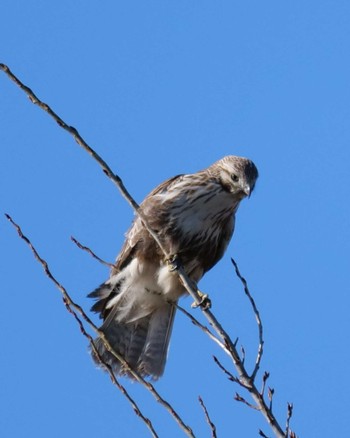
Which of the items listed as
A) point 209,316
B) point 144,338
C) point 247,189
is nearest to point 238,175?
point 247,189

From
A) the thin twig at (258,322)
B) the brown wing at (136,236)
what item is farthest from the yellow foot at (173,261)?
the thin twig at (258,322)

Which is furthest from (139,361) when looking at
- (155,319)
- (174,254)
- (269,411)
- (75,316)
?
(269,411)

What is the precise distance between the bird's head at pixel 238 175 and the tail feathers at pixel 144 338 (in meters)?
1.08

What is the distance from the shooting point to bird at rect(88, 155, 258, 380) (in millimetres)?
6402

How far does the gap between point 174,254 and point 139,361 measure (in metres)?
0.93

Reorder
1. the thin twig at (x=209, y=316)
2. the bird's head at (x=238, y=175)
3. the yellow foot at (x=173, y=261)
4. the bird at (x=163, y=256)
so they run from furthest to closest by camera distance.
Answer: the bird's head at (x=238, y=175), the bird at (x=163, y=256), the yellow foot at (x=173, y=261), the thin twig at (x=209, y=316)

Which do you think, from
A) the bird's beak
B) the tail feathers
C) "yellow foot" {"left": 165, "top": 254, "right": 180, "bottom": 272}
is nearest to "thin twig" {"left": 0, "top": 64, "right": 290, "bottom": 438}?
"yellow foot" {"left": 165, "top": 254, "right": 180, "bottom": 272}

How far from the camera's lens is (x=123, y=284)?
264 inches

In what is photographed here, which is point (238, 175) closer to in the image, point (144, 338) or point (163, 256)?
point (163, 256)

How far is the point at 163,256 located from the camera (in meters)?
6.47

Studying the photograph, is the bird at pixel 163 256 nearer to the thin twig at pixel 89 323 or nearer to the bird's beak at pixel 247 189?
the bird's beak at pixel 247 189

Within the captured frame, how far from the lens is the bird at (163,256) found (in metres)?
6.40

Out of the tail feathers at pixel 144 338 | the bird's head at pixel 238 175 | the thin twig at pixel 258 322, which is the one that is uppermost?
the bird's head at pixel 238 175

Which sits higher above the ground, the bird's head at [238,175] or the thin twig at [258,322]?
the bird's head at [238,175]
